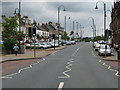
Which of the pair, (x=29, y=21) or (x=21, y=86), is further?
(x=29, y=21)

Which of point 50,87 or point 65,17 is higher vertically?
point 65,17

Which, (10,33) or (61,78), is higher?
(10,33)

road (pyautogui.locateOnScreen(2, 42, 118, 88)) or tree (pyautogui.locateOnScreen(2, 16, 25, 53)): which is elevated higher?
tree (pyautogui.locateOnScreen(2, 16, 25, 53))

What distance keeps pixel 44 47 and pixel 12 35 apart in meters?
25.5

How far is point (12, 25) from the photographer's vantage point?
4406cm

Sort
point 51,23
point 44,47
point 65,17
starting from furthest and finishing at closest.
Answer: point 51,23 < point 65,17 < point 44,47

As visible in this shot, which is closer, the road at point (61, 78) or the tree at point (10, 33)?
the road at point (61, 78)

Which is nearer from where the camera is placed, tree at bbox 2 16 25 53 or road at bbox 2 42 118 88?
road at bbox 2 42 118 88

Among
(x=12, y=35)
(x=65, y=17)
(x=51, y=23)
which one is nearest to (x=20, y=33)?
(x=12, y=35)

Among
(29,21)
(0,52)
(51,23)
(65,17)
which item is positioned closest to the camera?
(0,52)

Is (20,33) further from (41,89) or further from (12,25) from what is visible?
(41,89)

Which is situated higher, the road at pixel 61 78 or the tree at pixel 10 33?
the tree at pixel 10 33

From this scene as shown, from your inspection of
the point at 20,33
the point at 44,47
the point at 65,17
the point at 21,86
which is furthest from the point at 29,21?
the point at 21,86

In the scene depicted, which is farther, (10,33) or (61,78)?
(10,33)
